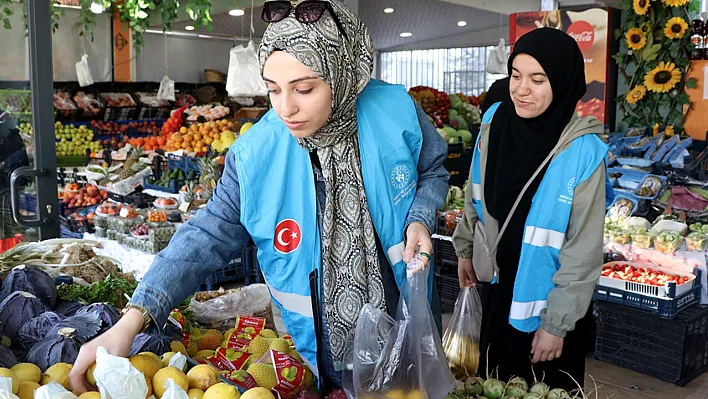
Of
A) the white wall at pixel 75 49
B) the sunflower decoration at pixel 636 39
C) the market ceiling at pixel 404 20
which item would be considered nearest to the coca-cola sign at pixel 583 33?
the sunflower decoration at pixel 636 39

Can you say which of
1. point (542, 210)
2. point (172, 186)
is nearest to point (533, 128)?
point (542, 210)

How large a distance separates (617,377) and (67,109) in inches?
346

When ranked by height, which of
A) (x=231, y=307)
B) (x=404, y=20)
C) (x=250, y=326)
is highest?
(x=404, y=20)

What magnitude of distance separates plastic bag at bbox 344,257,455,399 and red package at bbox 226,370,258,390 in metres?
0.22

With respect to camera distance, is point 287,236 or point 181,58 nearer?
point 287,236

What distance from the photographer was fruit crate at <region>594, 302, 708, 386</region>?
12.2ft

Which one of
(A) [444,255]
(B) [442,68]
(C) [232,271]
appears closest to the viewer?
(A) [444,255]

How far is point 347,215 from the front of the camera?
1631 mm

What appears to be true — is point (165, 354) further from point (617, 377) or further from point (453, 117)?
point (453, 117)

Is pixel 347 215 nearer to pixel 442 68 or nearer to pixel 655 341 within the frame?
pixel 655 341

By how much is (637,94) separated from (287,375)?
577 centimetres

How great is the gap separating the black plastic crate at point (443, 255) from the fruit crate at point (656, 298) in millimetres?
1099

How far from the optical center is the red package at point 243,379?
1488mm

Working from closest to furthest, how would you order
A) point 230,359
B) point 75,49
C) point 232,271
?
point 230,359 < point 232,271 < point 75,49
